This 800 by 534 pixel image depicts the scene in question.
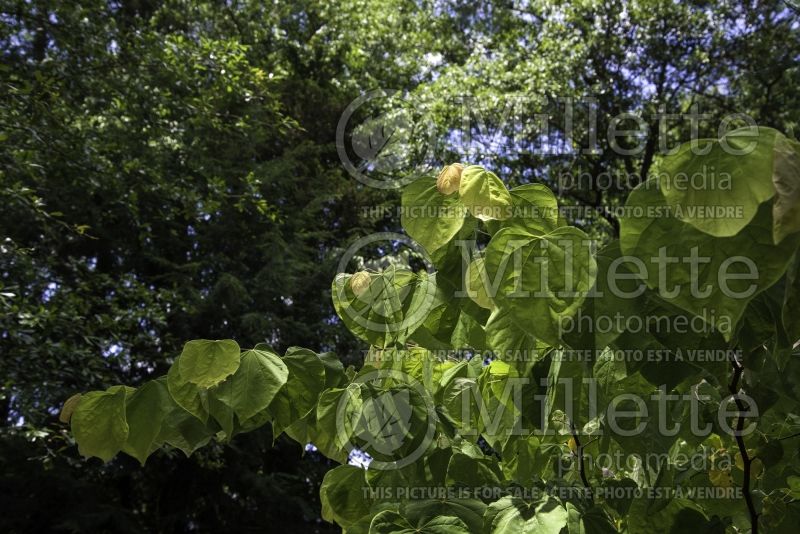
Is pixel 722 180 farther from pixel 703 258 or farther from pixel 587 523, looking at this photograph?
pixel 587 523

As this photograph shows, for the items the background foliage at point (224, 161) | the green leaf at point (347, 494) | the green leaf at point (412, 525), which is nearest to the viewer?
the green leaf at point (412, 525)

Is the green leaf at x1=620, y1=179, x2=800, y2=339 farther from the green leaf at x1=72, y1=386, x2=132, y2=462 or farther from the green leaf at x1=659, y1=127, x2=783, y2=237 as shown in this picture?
the green leaf at x1=72, y1=386, x2=132, y2=462

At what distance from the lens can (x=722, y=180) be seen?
563 mm

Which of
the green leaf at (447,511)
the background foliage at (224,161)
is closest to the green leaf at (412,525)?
the green leaf at (447,511)

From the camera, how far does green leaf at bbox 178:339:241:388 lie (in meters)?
0.80

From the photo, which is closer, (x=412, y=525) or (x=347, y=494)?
(x=412, y=525)

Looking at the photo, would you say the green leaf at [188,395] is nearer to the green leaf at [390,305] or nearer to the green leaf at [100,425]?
the green leaf at [100,425]

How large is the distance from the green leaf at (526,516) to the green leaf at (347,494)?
25 cm

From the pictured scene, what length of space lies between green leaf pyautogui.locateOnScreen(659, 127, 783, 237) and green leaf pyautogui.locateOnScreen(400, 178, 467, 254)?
0.29m

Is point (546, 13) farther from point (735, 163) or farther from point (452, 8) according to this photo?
point (735, 163)

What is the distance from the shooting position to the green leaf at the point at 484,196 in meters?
0.80

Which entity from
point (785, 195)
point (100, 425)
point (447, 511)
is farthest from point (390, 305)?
point (785, 195)

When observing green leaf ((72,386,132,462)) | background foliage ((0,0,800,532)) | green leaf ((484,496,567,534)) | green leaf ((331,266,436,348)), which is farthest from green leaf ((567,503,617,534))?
background foliage ((0,0,800,532))

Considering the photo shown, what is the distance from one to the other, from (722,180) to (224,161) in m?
7.69
